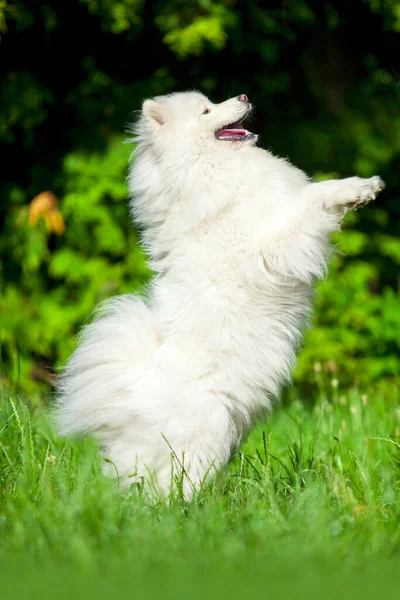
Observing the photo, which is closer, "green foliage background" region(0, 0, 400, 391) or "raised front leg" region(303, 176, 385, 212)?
"raised front leg" region(303, 176, 385, 212)

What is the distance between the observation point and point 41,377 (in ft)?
24.0

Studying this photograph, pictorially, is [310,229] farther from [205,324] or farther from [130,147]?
[130,147]

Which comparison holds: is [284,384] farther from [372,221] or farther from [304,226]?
[372,221]

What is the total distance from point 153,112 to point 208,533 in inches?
85.0

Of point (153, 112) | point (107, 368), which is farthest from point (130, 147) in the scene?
point (107, 368)

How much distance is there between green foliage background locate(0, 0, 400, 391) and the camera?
7141 millimetres

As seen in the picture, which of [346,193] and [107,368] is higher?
[346,193]

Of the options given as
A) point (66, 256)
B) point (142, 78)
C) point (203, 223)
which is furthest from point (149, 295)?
point (142, 78)

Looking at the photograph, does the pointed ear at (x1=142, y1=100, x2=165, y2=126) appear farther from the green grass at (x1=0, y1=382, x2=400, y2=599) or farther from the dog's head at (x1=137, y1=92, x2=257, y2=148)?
the green grass at (x1=0, y1=382, x2=400, y2=599)

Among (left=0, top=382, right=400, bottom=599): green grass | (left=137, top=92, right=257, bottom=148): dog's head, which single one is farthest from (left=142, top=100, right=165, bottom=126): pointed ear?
(left=0, top=382, right=400, bottom=599): green grass

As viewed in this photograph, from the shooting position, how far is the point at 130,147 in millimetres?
7242

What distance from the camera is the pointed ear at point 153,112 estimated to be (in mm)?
4121

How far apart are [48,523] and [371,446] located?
2.30 meters

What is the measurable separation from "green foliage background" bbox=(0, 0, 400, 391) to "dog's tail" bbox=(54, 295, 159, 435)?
312 centimetres
